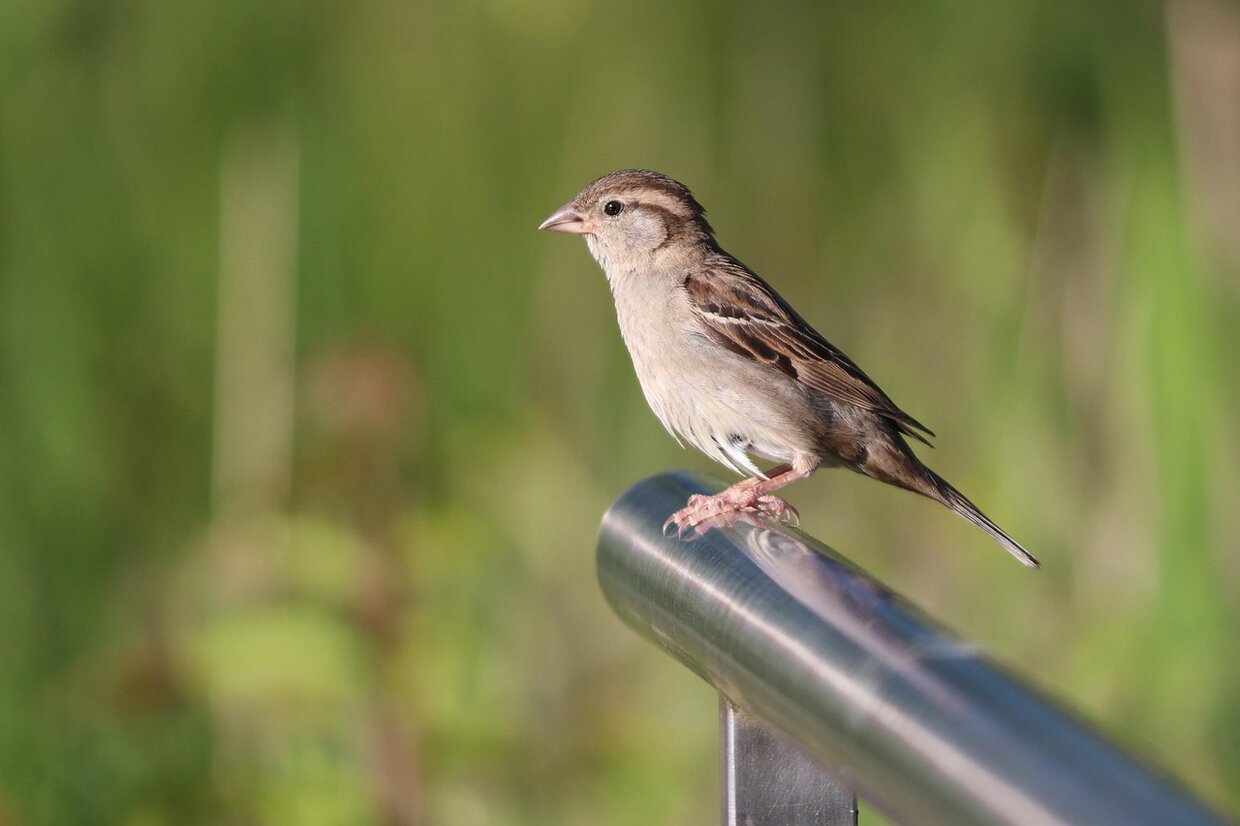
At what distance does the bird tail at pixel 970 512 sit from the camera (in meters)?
3.11

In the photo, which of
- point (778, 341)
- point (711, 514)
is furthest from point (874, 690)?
point (778, 341)

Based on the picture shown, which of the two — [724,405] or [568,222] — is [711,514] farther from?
[568,222]

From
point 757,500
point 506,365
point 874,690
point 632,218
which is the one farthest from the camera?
point 506,365

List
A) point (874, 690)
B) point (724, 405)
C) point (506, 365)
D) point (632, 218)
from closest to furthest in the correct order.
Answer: point (874, 690) < point (724, 405) < point (632, 218) < point (506, 365)

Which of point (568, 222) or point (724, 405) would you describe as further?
point (568, 222)

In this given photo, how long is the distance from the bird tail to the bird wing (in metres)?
0.12

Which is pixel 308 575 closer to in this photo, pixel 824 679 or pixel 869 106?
pixel 869 106

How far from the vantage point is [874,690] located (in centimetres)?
120

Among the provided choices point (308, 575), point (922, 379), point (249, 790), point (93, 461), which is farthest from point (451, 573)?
point (922, 379)

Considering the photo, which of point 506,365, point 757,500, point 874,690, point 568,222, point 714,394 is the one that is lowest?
point 506,365

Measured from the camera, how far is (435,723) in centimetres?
350

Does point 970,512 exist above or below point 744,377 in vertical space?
below

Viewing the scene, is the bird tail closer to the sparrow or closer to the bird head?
the sparrow

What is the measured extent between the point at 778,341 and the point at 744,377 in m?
0.14
